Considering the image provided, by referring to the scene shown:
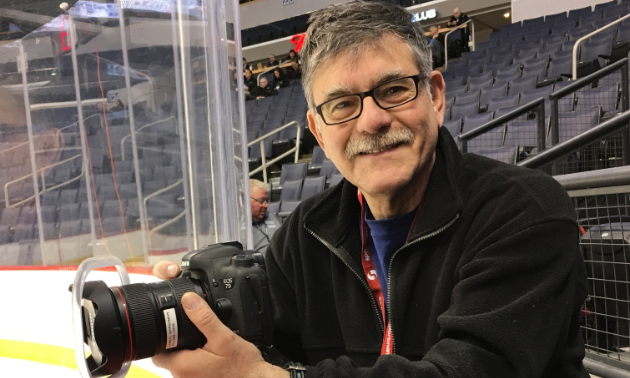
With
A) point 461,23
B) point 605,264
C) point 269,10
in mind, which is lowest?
point 605,264

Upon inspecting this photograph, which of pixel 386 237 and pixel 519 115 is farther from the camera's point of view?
pixel 519 115

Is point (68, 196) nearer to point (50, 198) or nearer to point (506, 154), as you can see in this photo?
point (50, 198)

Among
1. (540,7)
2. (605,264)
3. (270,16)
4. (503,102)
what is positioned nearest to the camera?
(605,264)

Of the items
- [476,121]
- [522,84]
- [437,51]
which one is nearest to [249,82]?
[437,51]

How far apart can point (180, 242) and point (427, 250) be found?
1038mm

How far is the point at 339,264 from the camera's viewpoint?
1002 mm

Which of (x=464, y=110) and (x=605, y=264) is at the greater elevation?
(x=464, y=110)

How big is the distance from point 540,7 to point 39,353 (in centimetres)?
894

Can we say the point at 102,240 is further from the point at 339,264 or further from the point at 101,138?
the point at 339,264

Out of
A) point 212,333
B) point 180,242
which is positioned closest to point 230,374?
Result: point 212,333

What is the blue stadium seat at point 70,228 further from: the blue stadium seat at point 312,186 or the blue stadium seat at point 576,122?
the blue stadium seat at point 576,122

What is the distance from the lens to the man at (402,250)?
72 centimetres

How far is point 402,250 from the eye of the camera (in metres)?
0.88

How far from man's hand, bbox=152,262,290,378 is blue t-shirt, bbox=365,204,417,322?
0.30 metres
